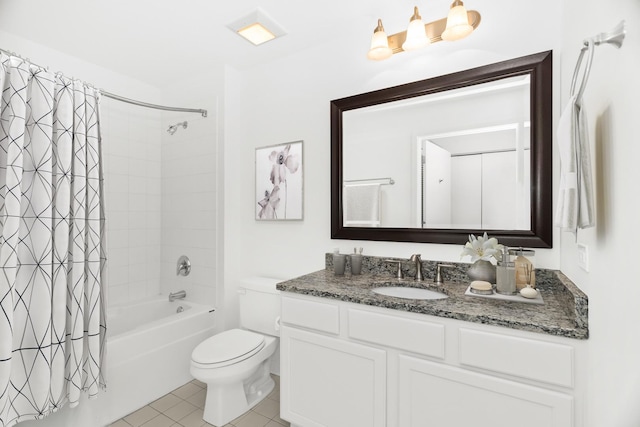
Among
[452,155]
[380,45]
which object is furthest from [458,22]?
[452,155]

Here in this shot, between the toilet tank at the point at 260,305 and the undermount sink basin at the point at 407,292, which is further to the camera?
the toilet tank at the point at 260,305

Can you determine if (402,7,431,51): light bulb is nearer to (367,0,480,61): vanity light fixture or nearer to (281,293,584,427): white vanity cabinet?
(367,0,480,61): vanity light fixture

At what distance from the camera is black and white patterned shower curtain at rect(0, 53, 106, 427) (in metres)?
1.35

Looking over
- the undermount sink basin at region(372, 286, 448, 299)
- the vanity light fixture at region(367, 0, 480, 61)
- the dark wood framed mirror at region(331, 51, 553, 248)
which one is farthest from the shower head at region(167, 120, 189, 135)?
the undermount sink basin at region(372, 286, 448, 299)

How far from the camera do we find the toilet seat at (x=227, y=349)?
1.75 m

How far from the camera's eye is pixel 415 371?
1.30 meters

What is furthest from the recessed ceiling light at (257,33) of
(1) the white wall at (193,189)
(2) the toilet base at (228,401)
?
(2) the toilet base at (228,401)

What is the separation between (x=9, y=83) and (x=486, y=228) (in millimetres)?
2377

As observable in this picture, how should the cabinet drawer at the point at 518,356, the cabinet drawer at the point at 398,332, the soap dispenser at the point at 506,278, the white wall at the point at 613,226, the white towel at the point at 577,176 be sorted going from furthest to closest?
the soap dispenser at the point at 506,278
the cabinet drawer at the point at 398,332
the cabinet drawer at the point at 518,356
the white towel at the point at 577,176
the white wall at the point at 613,226

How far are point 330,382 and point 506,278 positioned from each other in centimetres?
96

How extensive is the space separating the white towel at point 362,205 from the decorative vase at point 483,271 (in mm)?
611

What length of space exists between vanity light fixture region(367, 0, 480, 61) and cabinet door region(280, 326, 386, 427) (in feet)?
5.12

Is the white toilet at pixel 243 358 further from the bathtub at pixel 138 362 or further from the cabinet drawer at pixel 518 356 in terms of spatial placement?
the cabinet drawer at pixel 518 356

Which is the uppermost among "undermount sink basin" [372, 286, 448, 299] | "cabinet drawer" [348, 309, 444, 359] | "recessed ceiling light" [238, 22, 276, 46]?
"recessed ceiling light" [238, 22, 276, 46]
